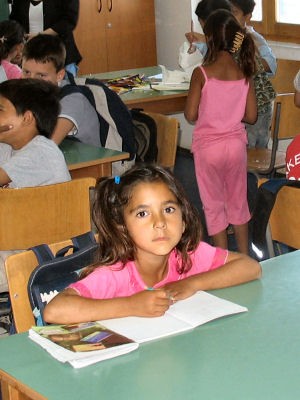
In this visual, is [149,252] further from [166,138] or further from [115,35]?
[115,35]

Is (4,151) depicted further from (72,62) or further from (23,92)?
Answer: (72,62)

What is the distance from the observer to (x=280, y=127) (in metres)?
4.27

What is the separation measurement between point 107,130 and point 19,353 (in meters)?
2.33

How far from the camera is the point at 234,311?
1.76 metres

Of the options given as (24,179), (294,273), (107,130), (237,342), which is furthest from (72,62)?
(237,342)

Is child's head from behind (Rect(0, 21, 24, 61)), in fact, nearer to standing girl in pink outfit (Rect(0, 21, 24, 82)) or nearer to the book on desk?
standing girl in pink outfit (Rect(0, 21, 24, 82))

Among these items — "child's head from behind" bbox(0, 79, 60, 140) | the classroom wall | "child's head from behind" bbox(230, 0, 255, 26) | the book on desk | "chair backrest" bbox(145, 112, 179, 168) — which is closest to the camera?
the book on desk

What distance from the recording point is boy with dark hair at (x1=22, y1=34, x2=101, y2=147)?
12.2ft

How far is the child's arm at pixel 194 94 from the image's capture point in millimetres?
3732

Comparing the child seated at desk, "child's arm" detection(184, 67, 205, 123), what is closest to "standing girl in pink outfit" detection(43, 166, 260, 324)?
the child seated at desk

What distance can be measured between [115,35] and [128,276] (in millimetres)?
5089

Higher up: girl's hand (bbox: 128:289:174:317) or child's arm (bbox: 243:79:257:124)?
child's arm (bbox: 243:79:257:124)

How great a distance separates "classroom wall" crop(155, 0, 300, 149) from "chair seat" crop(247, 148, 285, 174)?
86.8 inches

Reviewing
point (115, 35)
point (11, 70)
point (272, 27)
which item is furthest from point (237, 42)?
point (115, 35)
